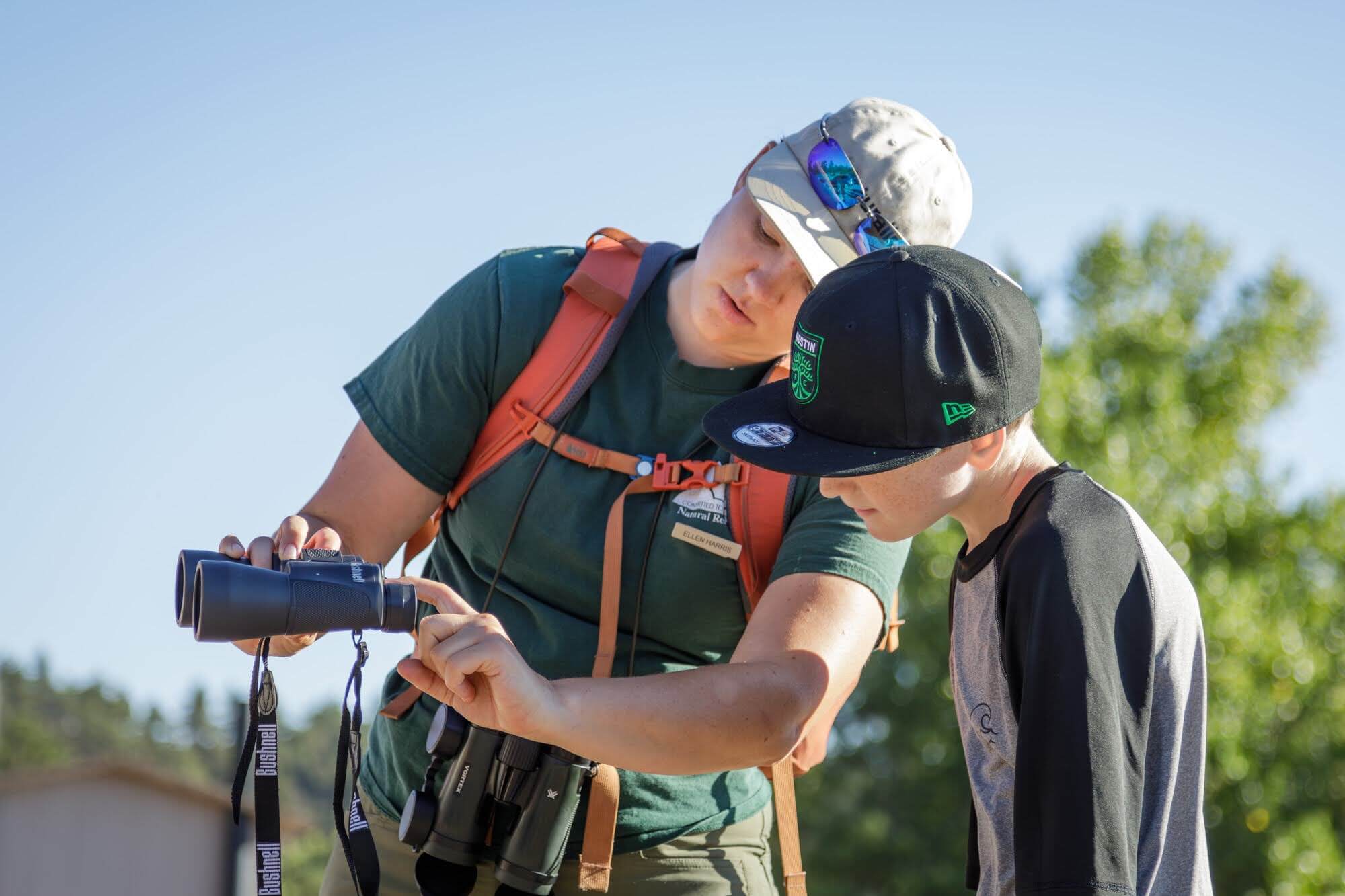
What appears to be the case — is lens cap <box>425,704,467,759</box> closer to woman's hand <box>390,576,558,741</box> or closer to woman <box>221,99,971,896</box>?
woman <box>221,99,971,896</box>

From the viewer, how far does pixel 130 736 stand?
5159 cm

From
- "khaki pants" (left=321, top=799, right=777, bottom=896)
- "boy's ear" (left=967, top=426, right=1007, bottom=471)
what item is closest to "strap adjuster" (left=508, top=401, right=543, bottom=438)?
"khaki pants" (left=321, top=799, right=777, bottom=896)

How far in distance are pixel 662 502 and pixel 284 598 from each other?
2.99ft

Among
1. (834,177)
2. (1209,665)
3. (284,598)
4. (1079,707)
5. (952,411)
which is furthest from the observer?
(1209,665)

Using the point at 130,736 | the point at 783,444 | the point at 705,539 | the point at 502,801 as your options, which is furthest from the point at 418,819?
the point at 130,736

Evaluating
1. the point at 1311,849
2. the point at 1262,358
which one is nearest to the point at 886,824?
the point at 1311,849

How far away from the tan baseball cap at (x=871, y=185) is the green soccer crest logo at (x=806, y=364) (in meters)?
0.45

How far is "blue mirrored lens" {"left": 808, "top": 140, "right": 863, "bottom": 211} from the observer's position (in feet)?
9.45

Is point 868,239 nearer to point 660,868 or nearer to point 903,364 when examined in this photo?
point 903,364

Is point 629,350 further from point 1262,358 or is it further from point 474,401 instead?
point 1262,358

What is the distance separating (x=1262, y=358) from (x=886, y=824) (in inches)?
464

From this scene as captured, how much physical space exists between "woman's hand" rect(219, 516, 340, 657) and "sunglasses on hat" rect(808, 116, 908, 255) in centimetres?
116

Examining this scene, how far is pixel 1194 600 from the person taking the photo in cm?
215

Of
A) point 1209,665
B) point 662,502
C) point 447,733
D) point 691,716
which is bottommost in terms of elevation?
point 1209,665
